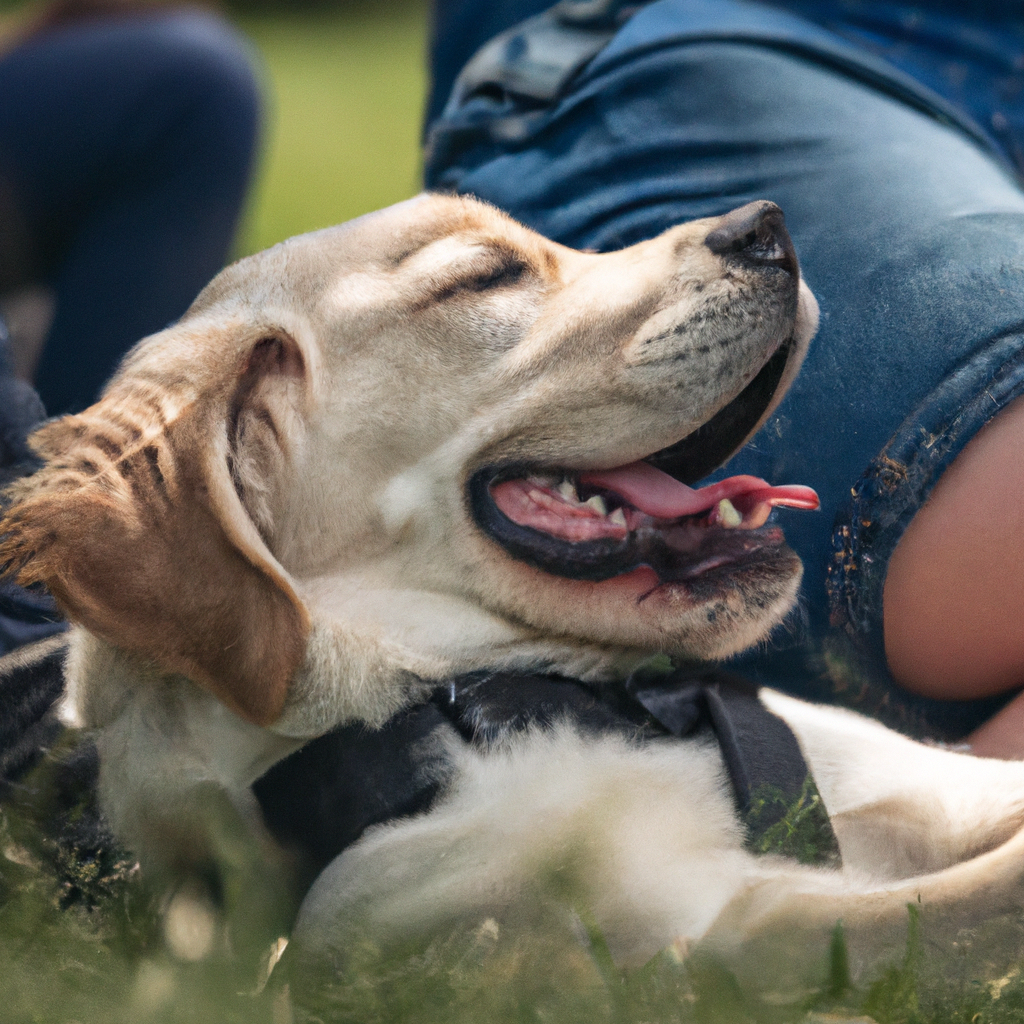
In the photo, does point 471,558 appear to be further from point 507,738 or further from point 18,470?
point 18,470

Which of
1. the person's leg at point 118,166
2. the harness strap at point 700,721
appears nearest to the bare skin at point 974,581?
the harness strap at point 700,721

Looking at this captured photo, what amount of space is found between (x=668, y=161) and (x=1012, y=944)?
2068 millimetres

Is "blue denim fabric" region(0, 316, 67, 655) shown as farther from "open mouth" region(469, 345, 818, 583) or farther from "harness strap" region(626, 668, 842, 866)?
"harness strap" region(626, 668, 842, 866)

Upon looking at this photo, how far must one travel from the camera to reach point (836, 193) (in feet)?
8.64

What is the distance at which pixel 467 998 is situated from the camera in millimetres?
1627

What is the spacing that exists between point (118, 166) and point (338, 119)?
21.4 feet

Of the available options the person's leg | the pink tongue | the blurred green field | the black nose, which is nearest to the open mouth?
the pink tongue

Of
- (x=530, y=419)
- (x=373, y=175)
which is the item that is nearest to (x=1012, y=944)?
(x=530, y=419)

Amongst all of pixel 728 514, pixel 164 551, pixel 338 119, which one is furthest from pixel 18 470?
pixel 338 119

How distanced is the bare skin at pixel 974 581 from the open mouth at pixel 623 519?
329mm

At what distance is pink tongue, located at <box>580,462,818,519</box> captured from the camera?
2111mm

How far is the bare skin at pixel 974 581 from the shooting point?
2.17 m

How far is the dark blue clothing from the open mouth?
277 millimetres

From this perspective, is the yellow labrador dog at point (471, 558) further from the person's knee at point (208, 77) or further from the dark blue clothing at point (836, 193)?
the person's knee at point (208, 77)
